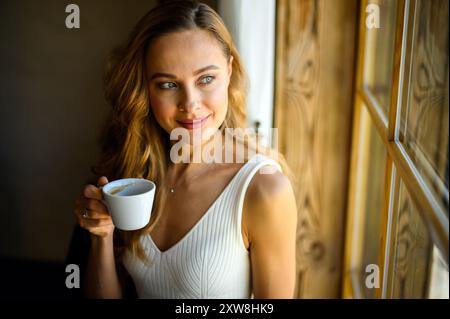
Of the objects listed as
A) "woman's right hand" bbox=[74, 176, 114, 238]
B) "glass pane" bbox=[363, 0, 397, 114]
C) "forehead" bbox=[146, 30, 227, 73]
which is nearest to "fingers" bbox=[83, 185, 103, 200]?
"woman's right hand" bbox=[74, 176, 114, 238]

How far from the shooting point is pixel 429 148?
2.91 ft

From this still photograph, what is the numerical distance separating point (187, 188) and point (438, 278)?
2.08ft

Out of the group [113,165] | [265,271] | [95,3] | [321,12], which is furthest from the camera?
[95,3]

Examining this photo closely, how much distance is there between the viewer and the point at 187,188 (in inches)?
50.8

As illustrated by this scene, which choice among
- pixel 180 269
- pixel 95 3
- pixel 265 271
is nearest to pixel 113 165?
pixel 180 269

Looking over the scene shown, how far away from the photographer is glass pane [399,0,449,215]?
816 millimetres

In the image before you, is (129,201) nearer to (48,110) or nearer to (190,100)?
(190,100)

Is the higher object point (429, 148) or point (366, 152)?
point (429, 148)

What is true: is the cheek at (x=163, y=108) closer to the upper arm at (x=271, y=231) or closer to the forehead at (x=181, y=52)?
the forehead at (x=181, y=52)
